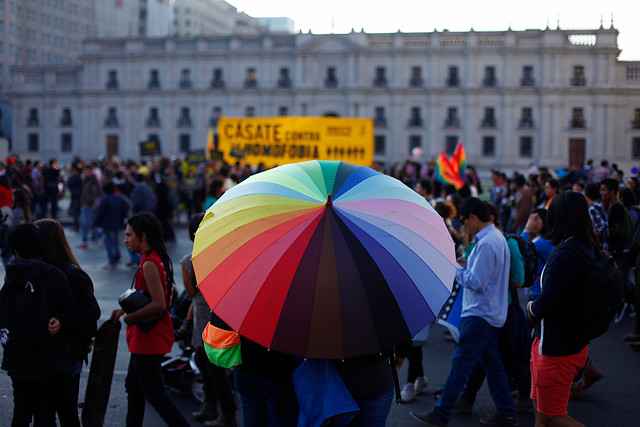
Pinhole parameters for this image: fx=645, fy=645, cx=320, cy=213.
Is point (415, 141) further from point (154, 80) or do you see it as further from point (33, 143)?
point (33, 143)

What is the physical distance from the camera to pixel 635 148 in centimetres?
5000

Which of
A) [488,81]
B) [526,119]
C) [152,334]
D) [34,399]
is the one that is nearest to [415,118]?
[488,81]

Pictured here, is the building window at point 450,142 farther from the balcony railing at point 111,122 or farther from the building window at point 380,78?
the balcony railing at point 111,122

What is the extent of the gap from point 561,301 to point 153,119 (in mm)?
54369

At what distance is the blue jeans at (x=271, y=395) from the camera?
2.95 m

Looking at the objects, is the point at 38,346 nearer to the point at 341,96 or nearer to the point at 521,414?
the point at 521,414

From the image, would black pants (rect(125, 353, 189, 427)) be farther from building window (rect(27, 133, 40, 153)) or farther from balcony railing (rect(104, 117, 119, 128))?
building window (rect(27, 133, 40, 153))

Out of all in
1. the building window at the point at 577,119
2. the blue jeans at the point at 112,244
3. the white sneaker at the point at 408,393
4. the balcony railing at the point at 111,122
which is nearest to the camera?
the white sneaker at the point at 408,393

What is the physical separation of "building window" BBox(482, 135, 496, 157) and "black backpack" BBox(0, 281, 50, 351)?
49544 mm

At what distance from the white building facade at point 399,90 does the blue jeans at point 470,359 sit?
1839 inches

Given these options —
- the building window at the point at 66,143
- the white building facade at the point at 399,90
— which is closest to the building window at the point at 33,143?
the building window at the point at 66,143

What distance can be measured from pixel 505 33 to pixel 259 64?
1950 centimetres

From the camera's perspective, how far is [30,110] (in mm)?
58656

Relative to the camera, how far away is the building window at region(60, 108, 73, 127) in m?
57.2
